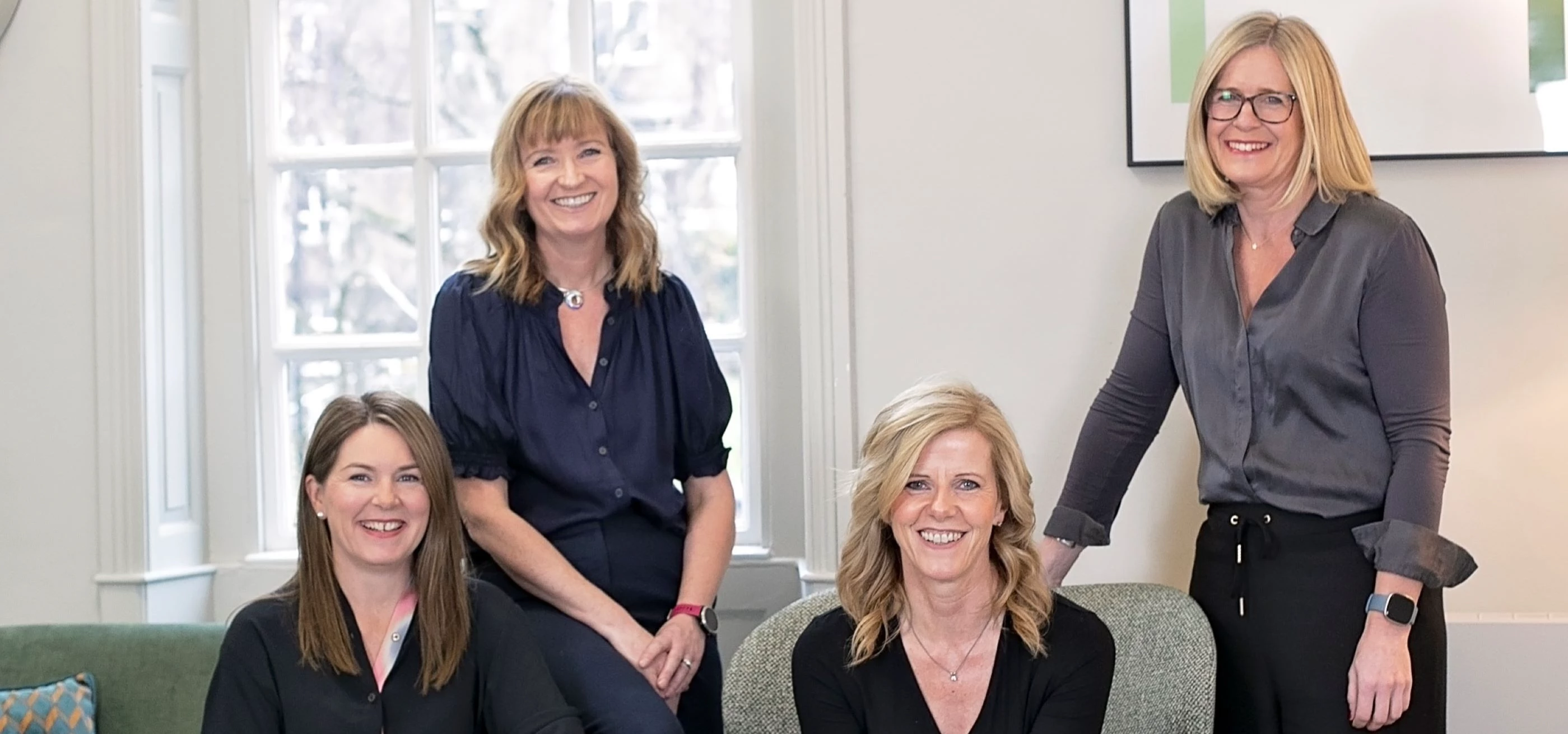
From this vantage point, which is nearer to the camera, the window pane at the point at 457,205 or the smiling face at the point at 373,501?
the smiling face at the point at 373,501

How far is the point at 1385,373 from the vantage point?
1945 mm

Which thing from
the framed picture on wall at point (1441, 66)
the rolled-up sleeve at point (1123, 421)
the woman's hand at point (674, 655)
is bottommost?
the woman's hand at point (674, 655)

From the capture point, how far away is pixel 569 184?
7.53 feet

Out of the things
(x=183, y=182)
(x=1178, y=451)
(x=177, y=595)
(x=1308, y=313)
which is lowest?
(x=177, y=595)

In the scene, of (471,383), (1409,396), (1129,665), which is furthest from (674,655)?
(1409,396)

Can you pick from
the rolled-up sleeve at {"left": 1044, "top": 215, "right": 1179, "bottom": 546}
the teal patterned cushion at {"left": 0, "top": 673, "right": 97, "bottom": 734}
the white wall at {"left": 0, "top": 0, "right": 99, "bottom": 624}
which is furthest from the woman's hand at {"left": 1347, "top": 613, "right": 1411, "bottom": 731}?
the white wall at {"left": 0, "top": 0, "right": 99, "bottom": 624}

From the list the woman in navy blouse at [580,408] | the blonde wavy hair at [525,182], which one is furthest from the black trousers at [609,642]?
the blonde wavy hair at [525,182]

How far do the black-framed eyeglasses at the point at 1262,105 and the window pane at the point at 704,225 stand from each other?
1.16 meters

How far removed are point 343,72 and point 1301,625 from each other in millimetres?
2126

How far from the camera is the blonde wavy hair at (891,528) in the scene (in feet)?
6.50

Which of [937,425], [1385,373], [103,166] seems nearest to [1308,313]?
[1385,373]

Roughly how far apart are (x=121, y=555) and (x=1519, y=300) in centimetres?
258

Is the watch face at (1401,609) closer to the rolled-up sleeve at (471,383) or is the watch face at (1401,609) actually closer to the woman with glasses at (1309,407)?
the woman with glasses at (1309,407)

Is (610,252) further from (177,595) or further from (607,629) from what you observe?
(177,595)
